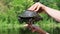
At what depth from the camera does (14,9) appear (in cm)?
1664

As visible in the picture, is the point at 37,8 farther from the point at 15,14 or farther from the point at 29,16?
the point at 15,14

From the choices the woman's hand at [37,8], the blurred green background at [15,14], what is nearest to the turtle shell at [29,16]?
the woman's hand at [37,8]

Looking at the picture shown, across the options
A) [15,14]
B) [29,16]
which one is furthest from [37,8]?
[15,14]

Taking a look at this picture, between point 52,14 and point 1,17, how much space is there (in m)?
14.6

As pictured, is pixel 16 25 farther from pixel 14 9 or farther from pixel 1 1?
pixel 1 1

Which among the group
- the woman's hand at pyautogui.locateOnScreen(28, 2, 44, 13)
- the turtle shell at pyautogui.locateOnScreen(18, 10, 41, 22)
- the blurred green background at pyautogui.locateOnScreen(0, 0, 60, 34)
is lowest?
the blurred green background at pyautogui.locateOnScreen(0, 0, 60, 34)

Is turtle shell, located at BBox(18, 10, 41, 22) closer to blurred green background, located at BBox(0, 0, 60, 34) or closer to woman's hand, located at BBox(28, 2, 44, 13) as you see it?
woman's hand, located at BBox(28, 2, 44, 13)

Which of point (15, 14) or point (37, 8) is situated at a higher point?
point (37, 8)

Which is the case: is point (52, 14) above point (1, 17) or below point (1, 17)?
above

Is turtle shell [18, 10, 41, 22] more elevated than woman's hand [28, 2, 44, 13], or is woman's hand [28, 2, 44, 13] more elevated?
woman's hand [28, 2, 44, 13]

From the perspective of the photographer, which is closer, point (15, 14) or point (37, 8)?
point (37, 8)

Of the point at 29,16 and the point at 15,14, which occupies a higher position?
the point at 29,16

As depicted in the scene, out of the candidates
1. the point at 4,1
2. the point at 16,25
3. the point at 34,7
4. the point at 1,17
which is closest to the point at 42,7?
the point at 34,7

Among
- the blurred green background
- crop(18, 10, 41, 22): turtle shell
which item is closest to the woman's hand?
crop(18, 10, 41, 22): turtle shell
